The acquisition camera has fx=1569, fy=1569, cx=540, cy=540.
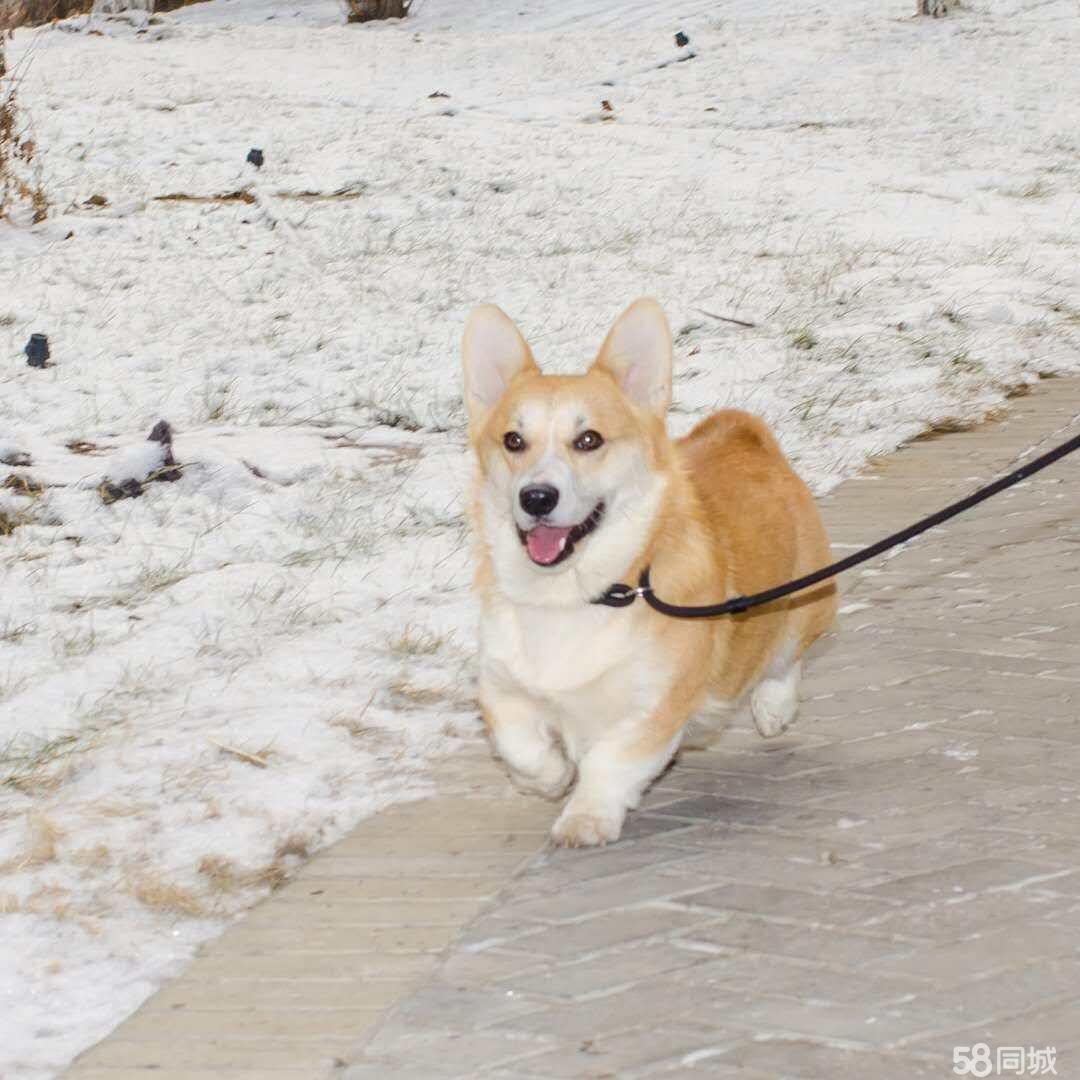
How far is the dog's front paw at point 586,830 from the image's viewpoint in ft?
11.3

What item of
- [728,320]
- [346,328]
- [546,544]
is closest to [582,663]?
[546,544]

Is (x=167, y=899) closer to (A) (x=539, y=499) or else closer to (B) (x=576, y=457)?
(A) (x=539, y=499)

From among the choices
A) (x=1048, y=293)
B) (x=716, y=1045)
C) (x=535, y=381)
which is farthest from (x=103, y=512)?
(x=1048, y=293)

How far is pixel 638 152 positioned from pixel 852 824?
10.6 metres

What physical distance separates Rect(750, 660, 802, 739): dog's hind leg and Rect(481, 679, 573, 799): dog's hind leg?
0.63 m

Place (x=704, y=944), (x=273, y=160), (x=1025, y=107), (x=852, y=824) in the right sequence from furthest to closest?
1. (x=1025, y=107)
2. (x=273, y=160)
3. (x=852, y=824)
4. (x=704, y=944)

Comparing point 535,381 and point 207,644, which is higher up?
point 535,381

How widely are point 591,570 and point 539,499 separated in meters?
0.28

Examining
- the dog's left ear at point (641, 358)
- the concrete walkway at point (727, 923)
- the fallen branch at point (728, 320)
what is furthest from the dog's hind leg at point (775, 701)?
the fallen branch at point (728, 320)

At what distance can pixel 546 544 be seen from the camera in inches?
135

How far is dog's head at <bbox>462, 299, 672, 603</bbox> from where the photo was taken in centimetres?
342

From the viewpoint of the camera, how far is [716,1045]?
2.64 m

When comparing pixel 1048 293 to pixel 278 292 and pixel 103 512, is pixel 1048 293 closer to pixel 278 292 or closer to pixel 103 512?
pixel 278 292

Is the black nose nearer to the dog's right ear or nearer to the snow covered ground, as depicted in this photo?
the dog's right ear
